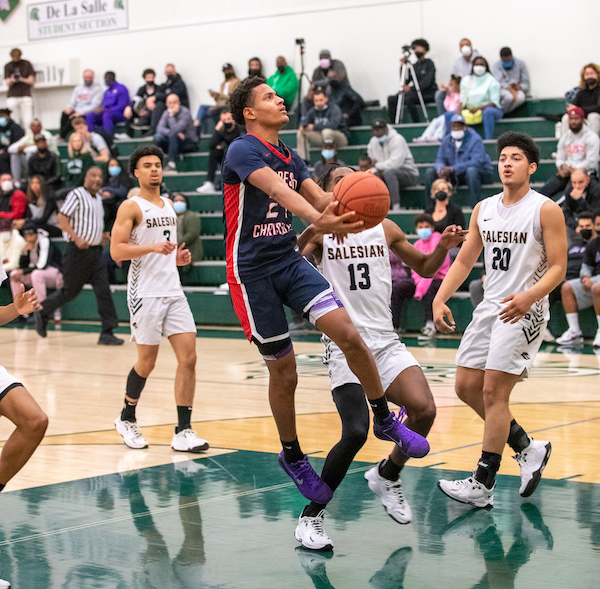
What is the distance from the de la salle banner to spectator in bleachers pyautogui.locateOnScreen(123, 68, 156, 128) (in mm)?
2312

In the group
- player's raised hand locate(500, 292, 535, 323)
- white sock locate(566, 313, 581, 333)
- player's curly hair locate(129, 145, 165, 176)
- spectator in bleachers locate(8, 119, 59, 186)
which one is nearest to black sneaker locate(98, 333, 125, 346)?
white sock locate(566, 313, 581, 333)

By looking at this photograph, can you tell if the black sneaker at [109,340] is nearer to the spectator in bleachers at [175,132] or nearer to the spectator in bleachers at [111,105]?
the spectator in bleachers at [175,132]

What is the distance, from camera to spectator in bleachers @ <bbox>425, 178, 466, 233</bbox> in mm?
12305

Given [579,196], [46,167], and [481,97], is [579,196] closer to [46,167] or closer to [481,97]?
[481,97]

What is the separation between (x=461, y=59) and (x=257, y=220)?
489 inches

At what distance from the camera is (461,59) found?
15.7 meters

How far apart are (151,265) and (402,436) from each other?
2.96 metres

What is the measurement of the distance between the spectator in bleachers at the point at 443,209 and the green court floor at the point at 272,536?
7.16 metres

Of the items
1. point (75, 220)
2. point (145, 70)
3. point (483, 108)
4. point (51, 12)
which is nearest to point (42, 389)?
point (75, 220)

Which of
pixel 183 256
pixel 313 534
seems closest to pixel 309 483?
pixel 313 534

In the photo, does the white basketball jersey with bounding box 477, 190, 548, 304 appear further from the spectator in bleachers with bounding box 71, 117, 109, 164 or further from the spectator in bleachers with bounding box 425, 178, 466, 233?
the spectator in bleachers with bounding box 71, 117, 109, 164

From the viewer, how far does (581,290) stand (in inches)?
435

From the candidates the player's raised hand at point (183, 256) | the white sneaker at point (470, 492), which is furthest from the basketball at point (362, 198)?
the player's raised hand at point (183, 256)

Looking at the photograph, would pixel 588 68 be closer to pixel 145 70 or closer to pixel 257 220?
pixel 145 70
